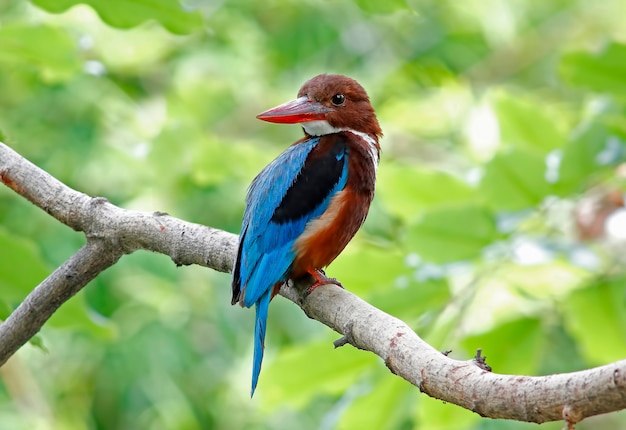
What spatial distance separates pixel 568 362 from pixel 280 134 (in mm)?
1797

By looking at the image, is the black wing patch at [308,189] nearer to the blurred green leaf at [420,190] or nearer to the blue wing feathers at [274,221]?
the blue wing feathers at [274,221]

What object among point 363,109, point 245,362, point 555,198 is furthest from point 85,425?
point 555,198

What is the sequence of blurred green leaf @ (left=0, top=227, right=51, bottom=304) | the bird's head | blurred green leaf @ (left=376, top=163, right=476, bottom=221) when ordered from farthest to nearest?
1. the bird's head
2. blurred green leaf @ (left=376, top=163, right=476, bottom=221)
3. blurred green leaf @ (left=0, top=227, right=51, bottom=304)

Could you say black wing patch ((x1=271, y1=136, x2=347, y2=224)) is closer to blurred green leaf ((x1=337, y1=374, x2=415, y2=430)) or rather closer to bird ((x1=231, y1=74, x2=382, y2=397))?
bird ((x1=231, y1=74, x2=382, y2=397))

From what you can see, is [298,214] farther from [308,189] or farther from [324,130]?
[324,130]

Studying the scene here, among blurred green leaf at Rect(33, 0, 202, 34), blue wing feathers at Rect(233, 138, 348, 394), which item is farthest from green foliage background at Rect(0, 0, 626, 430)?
blue wing feathers at Rect(233, 138, 348, 394)

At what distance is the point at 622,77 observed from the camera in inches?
77.8

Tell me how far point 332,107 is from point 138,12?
0.69 meters

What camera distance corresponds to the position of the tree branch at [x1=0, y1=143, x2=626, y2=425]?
110 centimetres

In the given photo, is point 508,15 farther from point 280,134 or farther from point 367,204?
point 367,204

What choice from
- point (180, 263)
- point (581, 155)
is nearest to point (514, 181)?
point (581, 155)

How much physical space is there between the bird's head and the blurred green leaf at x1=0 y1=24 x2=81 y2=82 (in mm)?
549

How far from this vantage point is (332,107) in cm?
225

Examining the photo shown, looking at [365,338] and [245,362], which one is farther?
[245,362]
